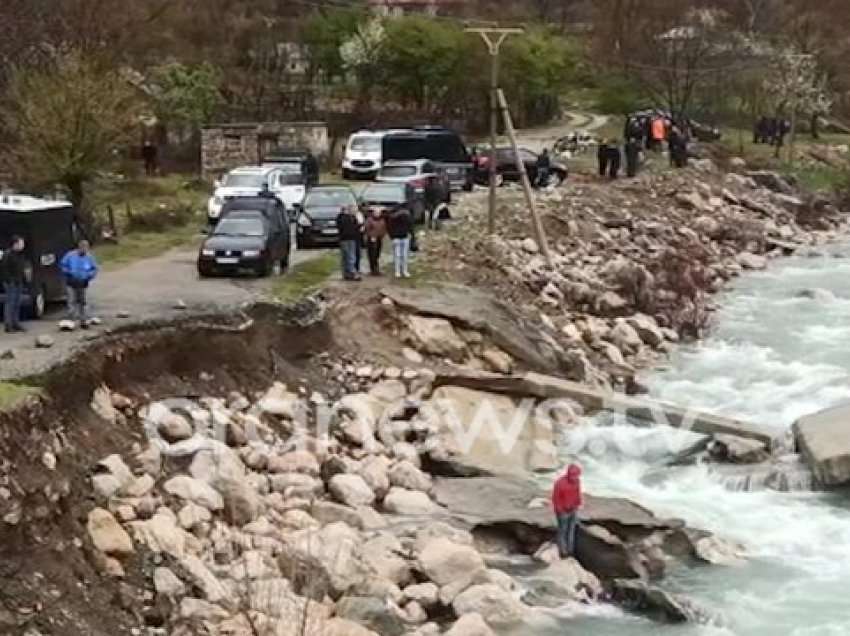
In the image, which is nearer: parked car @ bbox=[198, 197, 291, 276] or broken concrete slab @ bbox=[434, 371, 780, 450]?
broken concrete slab @ bbox=[434, 371, 780, 450]

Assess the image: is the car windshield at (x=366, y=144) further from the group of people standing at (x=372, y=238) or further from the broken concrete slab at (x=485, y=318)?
→ the broken concrete slab at (x=485, y=318)

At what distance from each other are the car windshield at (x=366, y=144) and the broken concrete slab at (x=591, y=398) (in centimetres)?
2353

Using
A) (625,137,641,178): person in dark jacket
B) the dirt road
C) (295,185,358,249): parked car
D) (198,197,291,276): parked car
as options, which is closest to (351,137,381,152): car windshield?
(625,137,641,178): person in dark jacket

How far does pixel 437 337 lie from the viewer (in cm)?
2684

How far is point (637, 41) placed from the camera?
70250 mm

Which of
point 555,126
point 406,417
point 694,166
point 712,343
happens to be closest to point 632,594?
point 406,417

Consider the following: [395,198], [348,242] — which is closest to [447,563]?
[348,242]

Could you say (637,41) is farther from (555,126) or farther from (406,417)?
(406,417)

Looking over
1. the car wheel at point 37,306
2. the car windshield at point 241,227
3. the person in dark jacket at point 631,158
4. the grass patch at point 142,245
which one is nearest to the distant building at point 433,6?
the person in dark jacket at point 631,158

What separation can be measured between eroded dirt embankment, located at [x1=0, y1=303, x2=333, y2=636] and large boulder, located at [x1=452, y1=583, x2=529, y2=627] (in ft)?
11.8

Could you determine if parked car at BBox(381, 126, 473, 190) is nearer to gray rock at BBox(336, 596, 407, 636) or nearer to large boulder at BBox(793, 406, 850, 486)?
large boulder at BBox(793, 406, 850, 486)

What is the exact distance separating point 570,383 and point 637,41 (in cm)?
4689

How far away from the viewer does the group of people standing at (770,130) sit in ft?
213

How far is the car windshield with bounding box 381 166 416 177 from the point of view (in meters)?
40.9
